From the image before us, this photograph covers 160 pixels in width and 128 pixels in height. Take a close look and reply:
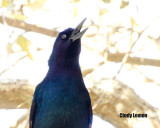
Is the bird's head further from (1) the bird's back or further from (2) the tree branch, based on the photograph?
(2) the tree branch

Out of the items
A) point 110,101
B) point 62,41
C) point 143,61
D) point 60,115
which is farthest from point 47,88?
point 143,61

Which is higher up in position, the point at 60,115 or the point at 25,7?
the point at 25,7

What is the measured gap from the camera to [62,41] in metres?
4.00

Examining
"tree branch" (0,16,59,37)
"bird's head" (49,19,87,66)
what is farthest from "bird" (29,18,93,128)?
"tree branch" (0,16,59,37)

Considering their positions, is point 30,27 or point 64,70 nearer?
point 64,70

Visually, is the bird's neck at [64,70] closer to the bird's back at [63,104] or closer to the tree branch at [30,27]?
the bird's back at [63,104]

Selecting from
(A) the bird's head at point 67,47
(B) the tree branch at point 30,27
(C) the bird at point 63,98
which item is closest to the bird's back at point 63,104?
(C) the bird at point 63,98

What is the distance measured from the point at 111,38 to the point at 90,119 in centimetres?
131

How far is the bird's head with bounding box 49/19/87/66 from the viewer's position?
388 cm

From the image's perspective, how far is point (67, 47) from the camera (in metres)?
3.95

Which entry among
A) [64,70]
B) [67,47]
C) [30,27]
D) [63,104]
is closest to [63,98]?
[63,104]

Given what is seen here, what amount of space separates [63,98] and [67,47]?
2.02 ft

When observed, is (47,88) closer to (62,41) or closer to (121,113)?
(62,41)

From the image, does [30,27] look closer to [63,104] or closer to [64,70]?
[64,70]
